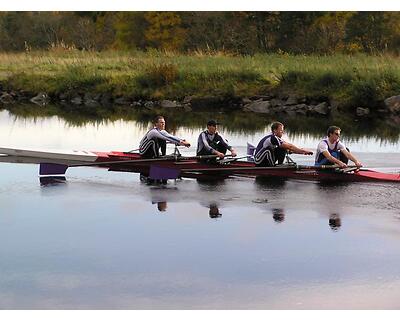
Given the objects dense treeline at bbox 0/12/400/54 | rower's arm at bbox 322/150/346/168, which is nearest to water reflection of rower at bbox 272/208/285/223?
rower's arm at bbox 322/150/346/168

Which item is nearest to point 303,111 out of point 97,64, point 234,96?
point 234,96

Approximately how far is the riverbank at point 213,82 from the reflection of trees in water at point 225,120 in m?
1.75

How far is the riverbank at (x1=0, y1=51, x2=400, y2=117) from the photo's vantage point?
122ft

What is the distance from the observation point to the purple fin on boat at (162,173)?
19922 mm

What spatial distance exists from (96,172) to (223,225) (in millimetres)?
6596

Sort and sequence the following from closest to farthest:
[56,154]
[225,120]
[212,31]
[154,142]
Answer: [154,142] < [56,154] < [225,120] < [212,31]

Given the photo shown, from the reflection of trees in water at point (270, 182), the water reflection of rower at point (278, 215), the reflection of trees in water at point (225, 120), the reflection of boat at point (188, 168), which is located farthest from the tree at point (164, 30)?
the water reflection of rower at point (278, 215)

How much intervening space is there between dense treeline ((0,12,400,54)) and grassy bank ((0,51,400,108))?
3.09 m

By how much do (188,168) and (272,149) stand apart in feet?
6.50

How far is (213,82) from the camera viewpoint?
135ft

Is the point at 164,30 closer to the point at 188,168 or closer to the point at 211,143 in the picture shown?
the point at 211,143

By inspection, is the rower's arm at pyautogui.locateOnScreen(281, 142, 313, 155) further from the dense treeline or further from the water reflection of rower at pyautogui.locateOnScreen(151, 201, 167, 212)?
the dense treeline

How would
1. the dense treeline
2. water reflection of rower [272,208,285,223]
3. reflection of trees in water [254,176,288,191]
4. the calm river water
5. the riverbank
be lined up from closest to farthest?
the calm river water, water reflection of rower [272,208,285,223], reflection of trees in water [254,176,288,191], the riverbank, the dense treeline

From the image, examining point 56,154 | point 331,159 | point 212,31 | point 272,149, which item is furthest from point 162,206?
point 212,31
